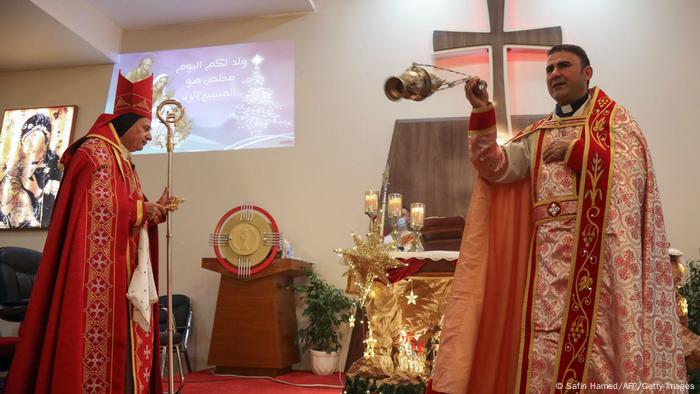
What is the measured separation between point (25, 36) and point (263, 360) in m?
4.57

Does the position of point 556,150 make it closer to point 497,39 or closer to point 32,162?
point 497,39

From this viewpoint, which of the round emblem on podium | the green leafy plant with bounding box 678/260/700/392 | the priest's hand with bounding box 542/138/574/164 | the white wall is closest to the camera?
the priest's hand with bounding box 542/138/574/164

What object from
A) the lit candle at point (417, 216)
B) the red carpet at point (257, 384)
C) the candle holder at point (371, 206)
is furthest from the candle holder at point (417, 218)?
the red carpet at point (257, 384)

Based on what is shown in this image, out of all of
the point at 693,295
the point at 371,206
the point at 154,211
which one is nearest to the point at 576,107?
the point at 371,206

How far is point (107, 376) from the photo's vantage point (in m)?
2.91

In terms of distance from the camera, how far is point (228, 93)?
6883mm

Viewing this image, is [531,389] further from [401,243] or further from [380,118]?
[380,118]

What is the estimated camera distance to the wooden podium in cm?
534

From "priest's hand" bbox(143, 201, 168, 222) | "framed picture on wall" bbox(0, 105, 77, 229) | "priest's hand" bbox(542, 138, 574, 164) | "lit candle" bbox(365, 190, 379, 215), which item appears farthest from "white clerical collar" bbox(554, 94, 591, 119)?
"framed picture on wall" bbox(0, 105, 77, 229)

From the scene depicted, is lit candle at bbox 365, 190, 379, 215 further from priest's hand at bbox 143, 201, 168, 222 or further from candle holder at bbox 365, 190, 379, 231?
priest's hand at bbox 143, 201, 168, 222

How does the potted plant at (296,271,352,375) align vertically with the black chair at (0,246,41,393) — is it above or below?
below

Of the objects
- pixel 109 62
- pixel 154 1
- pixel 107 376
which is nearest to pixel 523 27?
pixel 154 1

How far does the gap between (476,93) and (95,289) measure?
2.10 metres

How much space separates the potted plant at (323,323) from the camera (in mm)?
5551
